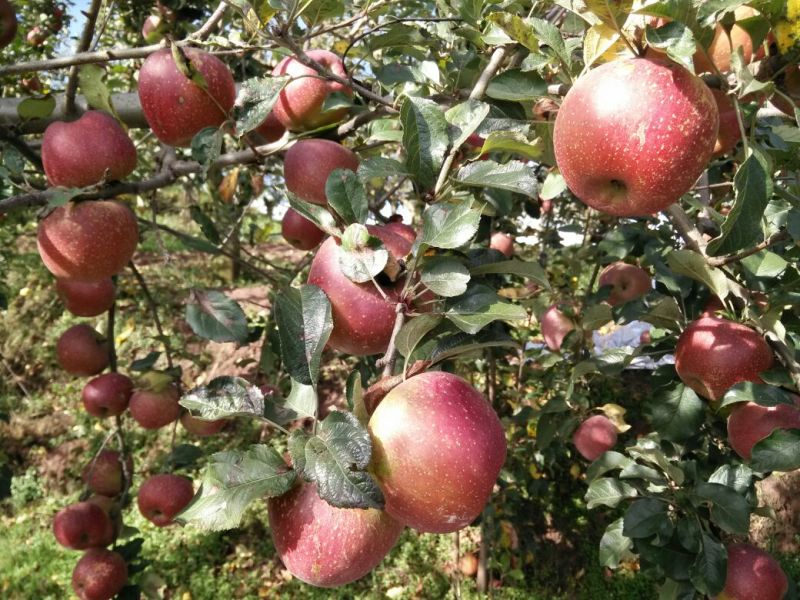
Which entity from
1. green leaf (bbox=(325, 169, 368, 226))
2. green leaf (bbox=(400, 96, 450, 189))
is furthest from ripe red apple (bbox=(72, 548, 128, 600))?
green leaf (bbox=(400, 96, 450, 189))

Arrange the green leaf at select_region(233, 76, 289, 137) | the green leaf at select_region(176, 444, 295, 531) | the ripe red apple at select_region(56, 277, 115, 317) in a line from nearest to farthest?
the green leaf at select_region(176, 444, 295, 531), the green leaf at select_region(233, 76, 289, 137), the ripe red apple at select_region(56, 277, 115, 317)

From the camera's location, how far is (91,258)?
1.27m

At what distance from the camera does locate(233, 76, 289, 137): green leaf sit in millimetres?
962

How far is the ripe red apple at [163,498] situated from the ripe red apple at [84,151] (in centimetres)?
113

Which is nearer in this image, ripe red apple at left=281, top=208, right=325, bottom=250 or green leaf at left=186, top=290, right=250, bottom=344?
green leaf at left=186, top=290, right=250, bottom=344

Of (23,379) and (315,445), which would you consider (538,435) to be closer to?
(315,445)

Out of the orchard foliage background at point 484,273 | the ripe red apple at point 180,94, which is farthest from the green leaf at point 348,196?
the ripe red apple at point 180,94

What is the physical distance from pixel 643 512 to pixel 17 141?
1.84 metres

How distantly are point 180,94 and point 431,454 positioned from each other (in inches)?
35.4

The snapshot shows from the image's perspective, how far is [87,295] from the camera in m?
1.82

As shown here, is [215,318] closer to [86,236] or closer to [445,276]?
[86,236]

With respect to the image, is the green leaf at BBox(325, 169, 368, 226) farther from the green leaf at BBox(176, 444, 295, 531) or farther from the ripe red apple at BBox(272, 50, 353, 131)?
the ripe red apple at BBox(272, 50, 353, 131)

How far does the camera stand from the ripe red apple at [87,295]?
1795mm

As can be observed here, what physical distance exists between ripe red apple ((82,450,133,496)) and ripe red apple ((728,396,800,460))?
2.00 meters
